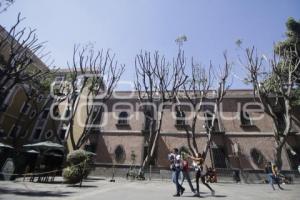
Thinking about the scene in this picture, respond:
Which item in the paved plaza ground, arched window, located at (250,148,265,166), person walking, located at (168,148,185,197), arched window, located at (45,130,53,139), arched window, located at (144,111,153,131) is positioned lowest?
the paved plaza ground

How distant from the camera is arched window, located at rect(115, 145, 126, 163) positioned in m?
22.9

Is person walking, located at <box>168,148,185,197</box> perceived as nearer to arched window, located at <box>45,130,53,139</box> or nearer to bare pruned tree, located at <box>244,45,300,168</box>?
bare pruned tree, located at <box>244,45,300,168</box>

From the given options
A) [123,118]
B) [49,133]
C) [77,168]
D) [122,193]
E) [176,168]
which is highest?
[123,118]

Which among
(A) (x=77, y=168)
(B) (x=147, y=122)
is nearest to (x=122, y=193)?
(A) (x=77, y=168)

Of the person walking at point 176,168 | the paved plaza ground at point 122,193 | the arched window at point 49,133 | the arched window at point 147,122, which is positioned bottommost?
the paved plaza ground at point 122,193

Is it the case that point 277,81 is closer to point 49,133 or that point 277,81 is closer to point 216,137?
point 216,137

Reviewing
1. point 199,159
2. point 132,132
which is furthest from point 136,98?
point 199,159

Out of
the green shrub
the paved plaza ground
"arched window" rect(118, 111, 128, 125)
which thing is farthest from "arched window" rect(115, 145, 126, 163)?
the paved plaza ground

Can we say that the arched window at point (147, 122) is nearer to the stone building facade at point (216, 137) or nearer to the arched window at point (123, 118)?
the stone building facade at point (216, 137)

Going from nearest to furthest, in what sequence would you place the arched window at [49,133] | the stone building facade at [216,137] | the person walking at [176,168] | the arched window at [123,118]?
the person walking at [176,168]
the stone building facade at [216,137]
the arched window at [123,118]
the arched window at [49,133]

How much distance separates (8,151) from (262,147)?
76.3ft

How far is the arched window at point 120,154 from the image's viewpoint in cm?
2292

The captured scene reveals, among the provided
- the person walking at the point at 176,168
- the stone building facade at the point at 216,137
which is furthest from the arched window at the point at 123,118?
the person walking at the point at 176,168

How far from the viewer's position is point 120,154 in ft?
76.3
